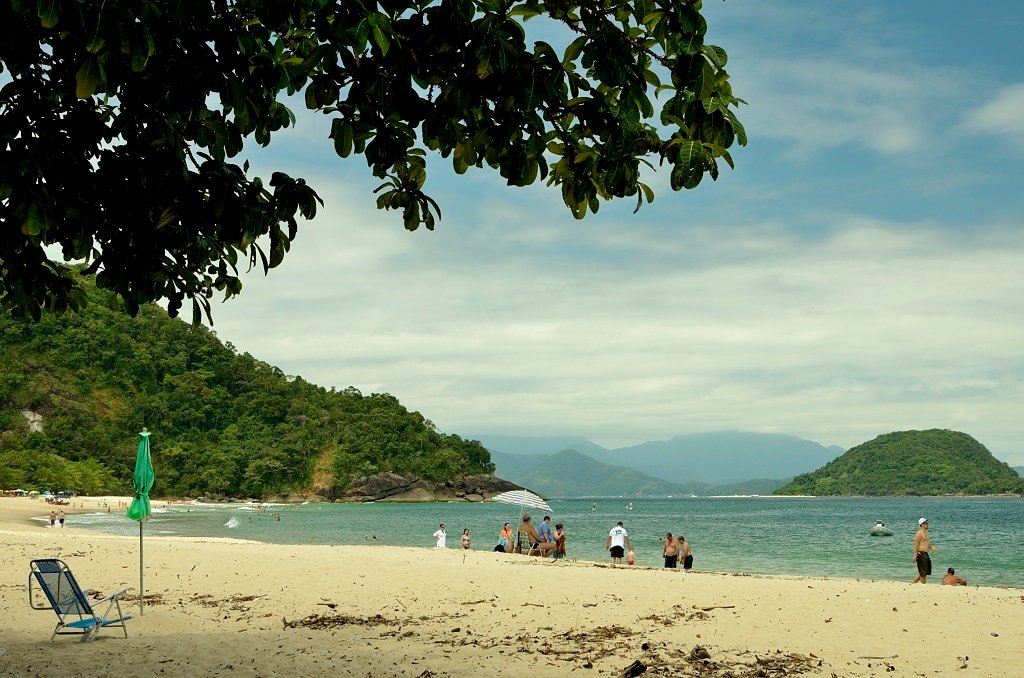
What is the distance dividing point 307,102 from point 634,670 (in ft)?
19.0

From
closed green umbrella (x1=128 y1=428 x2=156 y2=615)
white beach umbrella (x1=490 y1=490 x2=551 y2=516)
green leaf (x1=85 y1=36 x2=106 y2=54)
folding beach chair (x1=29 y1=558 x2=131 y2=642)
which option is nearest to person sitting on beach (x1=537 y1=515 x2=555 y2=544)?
white beach umbrella (x1=490 y1=490 x2=551 y2=516)

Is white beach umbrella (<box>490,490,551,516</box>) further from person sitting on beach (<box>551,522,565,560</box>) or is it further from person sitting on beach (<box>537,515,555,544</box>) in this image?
person sitting on beach (<box>551,522,565,560</box>)

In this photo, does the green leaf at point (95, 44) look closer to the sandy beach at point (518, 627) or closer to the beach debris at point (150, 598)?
the sandy beach at point (518, 627)

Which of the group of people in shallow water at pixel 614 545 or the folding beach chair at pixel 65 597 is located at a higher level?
the folding beach chair at pixel 65 597

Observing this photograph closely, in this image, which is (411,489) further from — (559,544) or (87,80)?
(87,80)

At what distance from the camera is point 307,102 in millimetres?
4117

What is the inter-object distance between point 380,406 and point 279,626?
137m

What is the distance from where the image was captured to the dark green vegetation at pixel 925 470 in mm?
172500

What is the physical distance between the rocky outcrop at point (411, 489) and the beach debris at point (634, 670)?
4838 inches

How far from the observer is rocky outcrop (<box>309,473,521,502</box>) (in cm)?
12719

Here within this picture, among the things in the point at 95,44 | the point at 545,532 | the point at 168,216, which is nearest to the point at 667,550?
the point at 545,532

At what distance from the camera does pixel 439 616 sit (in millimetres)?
10953

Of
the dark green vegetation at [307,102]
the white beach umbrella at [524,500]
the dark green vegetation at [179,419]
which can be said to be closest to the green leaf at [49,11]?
the dark green vegetation at [307,102]

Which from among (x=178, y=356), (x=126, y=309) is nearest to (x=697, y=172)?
(x=126, y=309)
